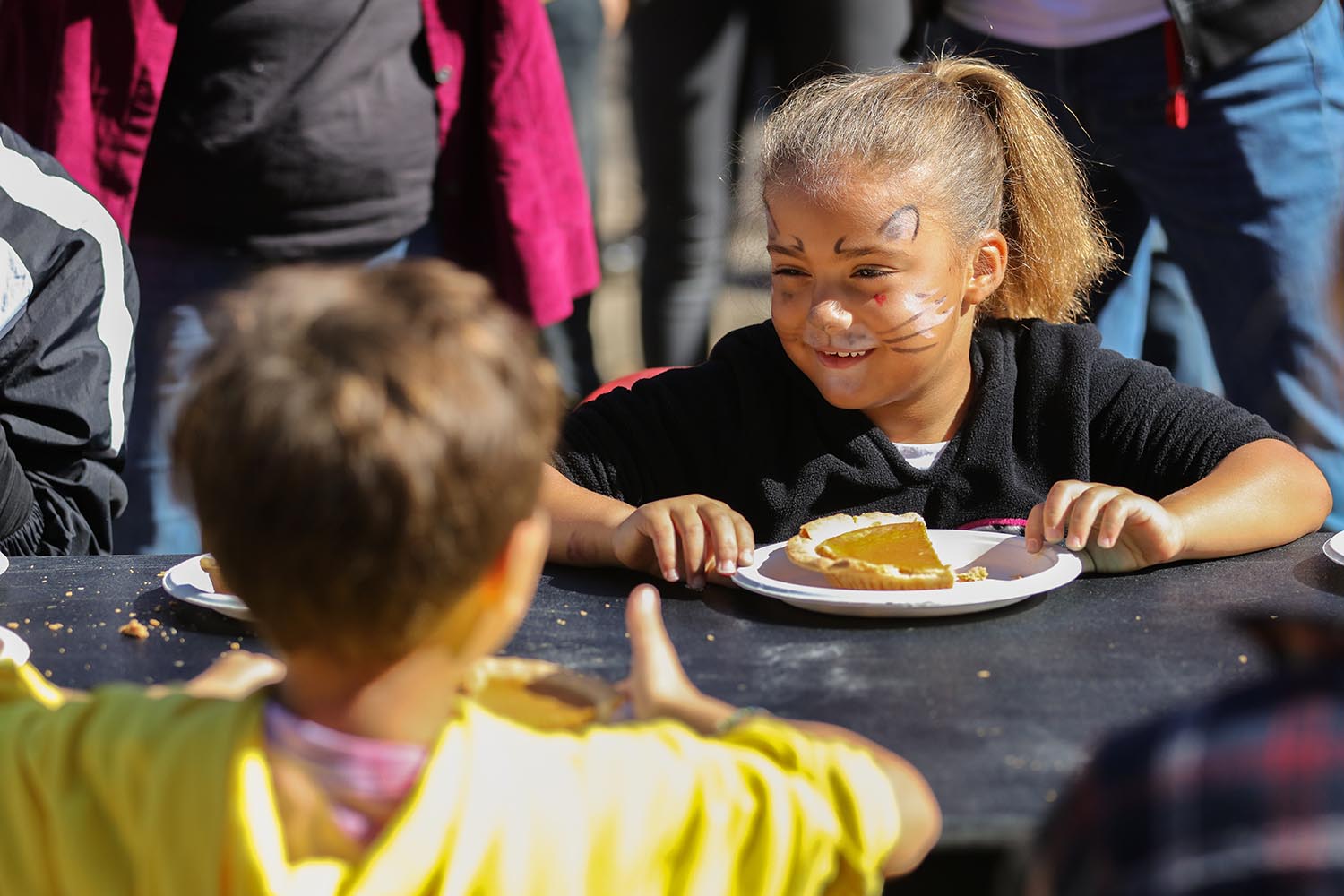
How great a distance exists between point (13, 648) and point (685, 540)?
0.77 m

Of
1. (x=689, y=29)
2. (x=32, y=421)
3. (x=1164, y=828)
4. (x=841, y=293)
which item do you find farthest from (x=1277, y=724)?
(x=689, y=29)

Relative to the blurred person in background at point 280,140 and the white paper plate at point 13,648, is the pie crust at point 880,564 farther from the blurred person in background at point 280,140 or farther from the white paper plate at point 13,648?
the blurred person in background at point 280,140

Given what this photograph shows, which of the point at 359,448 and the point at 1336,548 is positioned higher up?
the point at 359,448


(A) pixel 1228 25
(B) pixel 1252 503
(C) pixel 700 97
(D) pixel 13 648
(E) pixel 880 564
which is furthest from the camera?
(C) pixel 700 97

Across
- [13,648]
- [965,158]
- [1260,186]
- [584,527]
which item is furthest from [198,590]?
[1260,186]

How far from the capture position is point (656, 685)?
1275mm

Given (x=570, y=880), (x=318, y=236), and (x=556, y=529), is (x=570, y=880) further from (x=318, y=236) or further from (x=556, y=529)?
(x=318, y=236)

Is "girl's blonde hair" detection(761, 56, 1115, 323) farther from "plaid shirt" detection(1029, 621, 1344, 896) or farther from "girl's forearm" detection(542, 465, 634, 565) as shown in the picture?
"plaid shirt" detection(1029, 621, 1344, 896)

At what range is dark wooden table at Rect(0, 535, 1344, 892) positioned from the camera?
1.27 m

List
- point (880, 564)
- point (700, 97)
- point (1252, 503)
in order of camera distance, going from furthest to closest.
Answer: point (700, 97) < point (1252, 503) < point (880, 564)

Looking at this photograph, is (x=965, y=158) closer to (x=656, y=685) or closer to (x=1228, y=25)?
(x=1228, y=25)

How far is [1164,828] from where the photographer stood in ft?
2.60

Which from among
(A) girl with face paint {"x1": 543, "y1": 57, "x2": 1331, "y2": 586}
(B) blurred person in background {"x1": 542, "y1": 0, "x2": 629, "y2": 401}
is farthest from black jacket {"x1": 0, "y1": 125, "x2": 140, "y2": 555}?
(B) blurred person in background {"x1": 542, "y1": 0, "x2": 629, "y2": 401}

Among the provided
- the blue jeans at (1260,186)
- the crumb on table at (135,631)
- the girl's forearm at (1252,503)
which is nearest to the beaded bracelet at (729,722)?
the crumb on table at (135,631)
